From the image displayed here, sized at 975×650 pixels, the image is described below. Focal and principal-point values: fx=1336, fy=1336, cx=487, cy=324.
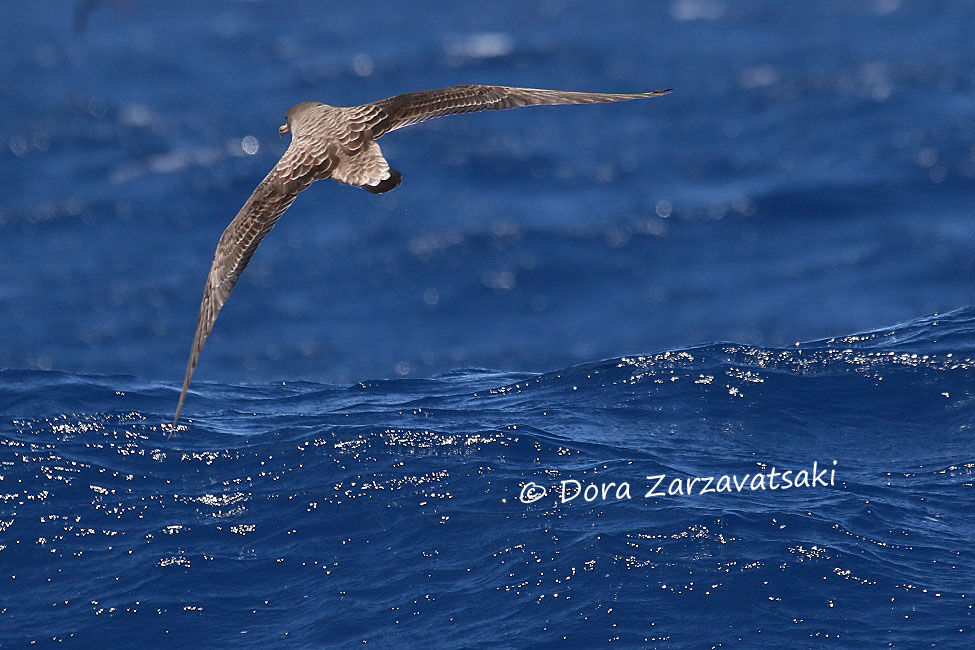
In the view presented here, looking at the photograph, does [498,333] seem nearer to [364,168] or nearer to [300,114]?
[300,114]

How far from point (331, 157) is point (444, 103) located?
4.80ft

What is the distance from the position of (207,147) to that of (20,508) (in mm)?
38893

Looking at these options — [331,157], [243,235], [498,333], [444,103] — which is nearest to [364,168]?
[331,157]

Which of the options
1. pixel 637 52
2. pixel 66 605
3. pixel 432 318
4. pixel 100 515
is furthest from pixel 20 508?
pixel 637 52

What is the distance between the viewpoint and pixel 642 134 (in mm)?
55250

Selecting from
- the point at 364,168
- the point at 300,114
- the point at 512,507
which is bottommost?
the point at 512,507

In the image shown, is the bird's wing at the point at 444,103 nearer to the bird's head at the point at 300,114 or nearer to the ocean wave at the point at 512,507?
the bird's head at the point at 300,114

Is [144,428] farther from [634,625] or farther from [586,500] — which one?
[634,625]

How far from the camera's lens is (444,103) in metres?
14.7

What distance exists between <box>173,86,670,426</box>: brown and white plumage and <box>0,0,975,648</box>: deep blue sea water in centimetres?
370

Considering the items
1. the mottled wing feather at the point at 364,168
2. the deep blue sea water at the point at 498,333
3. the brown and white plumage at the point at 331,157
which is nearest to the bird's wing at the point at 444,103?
the brown and white plumage at the point at 331,157

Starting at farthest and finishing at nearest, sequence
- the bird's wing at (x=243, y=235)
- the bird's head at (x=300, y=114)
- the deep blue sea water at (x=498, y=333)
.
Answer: the bird's head at (x=300, y=114) → the deep blue sea water at (x=498, y=333) → the bird's wing at (x=243, y=235)

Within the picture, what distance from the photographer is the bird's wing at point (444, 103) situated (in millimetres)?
14375

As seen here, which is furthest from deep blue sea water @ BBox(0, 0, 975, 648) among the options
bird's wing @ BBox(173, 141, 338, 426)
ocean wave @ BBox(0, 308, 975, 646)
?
bird's wing @ BBox(173, 141, 338, 426)
